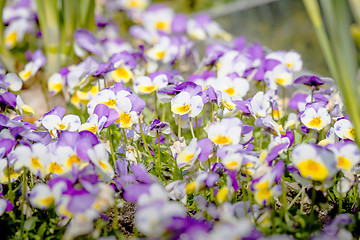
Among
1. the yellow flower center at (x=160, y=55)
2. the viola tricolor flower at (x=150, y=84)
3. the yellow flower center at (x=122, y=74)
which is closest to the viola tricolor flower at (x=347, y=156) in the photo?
the viola tricolor flower at (x=150, y=84)

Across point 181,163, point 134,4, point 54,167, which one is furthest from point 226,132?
point 134,4

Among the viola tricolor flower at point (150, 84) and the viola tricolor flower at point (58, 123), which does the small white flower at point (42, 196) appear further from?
the viola tricolor flower at point (150, 84)

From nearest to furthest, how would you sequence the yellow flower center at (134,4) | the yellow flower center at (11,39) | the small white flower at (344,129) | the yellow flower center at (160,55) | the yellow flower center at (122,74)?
the small white flower at (344,129), the yellow flower center at (122,74), the yellow flower center at (160,55), the yellow flower center at (11,39), the yellow flower center at (134,4)

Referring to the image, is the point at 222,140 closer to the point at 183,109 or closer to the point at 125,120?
the point at 183,109

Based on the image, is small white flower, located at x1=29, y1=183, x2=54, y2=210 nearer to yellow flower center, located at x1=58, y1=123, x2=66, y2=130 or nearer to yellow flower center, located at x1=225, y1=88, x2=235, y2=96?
yellow flower center, located at x1=58, y1=123, x2=66, y2=130

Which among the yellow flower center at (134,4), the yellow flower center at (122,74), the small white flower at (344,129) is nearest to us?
the small white flower at (344,129)

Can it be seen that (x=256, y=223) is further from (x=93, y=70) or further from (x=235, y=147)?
(x=93, y=70)

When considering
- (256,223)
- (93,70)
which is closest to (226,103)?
(256,223)
